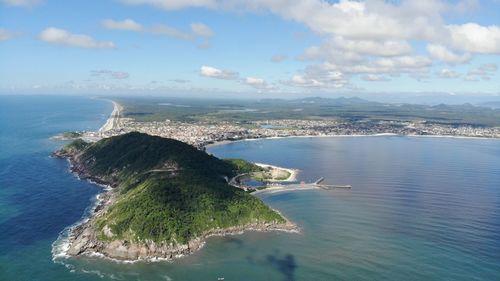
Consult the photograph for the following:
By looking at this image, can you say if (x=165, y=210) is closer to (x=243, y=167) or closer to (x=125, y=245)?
(x=125, y=245)

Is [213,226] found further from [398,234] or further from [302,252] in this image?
[398,234]

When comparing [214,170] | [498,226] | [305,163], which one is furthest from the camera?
[305,163]

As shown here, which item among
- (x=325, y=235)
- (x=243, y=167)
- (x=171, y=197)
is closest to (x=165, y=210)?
(x=171, y=197)

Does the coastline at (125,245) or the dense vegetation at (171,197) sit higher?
the dense vegetation at (171,197)

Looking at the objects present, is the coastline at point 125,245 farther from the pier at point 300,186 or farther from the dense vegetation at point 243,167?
the dense vegetation at point 243,167

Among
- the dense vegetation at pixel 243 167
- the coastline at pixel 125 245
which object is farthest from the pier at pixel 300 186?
the coastline at pixel 125 245

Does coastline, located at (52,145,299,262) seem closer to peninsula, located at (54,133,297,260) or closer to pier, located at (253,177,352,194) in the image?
peninsula, located at (54,133,297,260)

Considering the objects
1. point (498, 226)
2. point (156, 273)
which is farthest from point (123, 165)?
point (498, 226)
